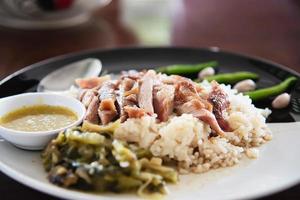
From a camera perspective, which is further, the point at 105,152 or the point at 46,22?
the point at 46,22

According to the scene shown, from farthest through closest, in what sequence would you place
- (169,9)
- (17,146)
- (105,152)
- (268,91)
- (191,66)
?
(169,9) → (191,66) → (268,91) → (17,146) → (105,152)

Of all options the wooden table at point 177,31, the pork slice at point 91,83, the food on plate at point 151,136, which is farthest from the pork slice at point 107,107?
the wooden table at point 177,31

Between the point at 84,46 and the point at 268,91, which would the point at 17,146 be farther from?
the point at 84,46

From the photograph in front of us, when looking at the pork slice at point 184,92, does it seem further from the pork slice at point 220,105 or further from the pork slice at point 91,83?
the pork slice at point 91,83

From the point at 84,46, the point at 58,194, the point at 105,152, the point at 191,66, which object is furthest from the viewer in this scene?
the point at 84,46

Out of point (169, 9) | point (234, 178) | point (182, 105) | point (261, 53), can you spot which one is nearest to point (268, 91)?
point (182, 105)

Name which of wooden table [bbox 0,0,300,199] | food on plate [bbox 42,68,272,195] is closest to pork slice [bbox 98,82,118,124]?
food on plate [bbox 42,68,272,195]

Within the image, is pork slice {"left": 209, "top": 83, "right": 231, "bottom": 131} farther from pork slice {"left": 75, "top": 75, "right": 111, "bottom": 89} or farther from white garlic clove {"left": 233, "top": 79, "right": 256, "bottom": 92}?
pork slice {"left": 75, "top": 75, "right": 111, "bottom": 89}
